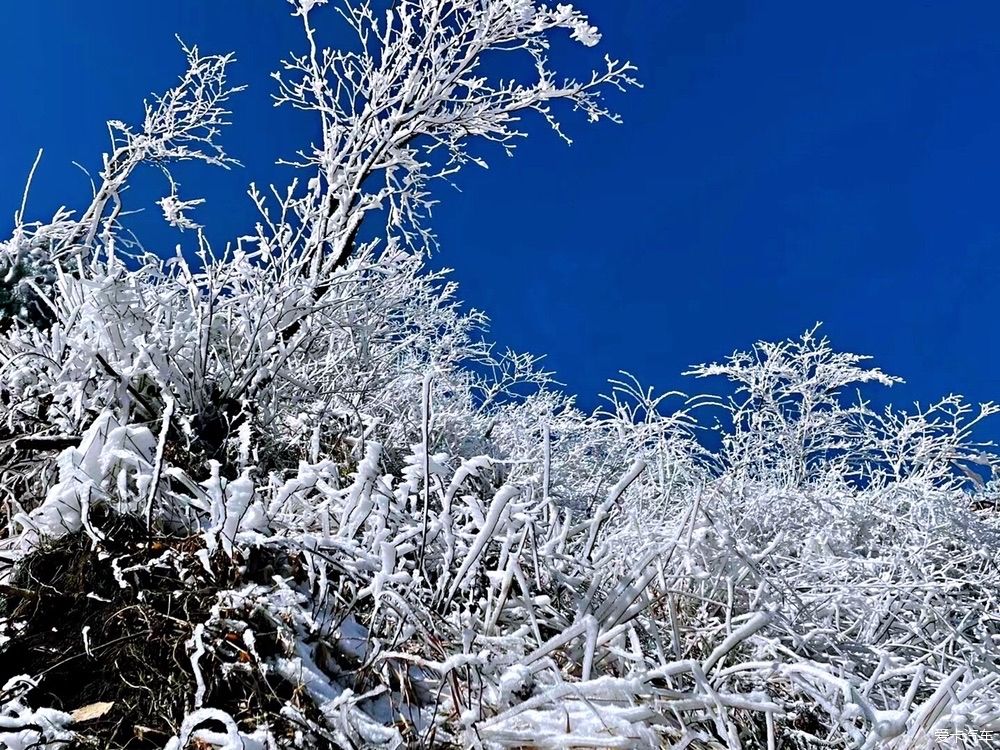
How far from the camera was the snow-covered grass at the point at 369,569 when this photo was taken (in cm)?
147

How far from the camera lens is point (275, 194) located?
14.9ft

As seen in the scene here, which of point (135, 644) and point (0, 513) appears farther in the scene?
point (0, 513)

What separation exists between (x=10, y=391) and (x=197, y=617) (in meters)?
1.70

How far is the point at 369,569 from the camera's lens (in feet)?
5.82

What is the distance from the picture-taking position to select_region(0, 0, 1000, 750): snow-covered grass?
1.47 meters

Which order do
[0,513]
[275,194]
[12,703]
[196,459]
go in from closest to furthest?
[12,703]
[0,513]
[196,459]
[275,194]

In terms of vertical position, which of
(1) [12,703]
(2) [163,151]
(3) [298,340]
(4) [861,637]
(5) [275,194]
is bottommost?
(1) [12,703]

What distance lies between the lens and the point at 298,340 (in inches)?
131

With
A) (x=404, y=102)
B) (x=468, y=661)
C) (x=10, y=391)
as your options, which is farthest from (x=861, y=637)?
(x=404, y=102)

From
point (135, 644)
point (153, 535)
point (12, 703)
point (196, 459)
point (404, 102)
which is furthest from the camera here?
point (404, 102)

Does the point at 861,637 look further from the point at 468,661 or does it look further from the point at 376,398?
the point at 376,398

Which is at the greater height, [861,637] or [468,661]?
[861,637]

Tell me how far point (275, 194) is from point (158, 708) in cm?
364

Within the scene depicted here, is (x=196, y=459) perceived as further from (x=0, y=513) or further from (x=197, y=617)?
(x=197, y=617)
